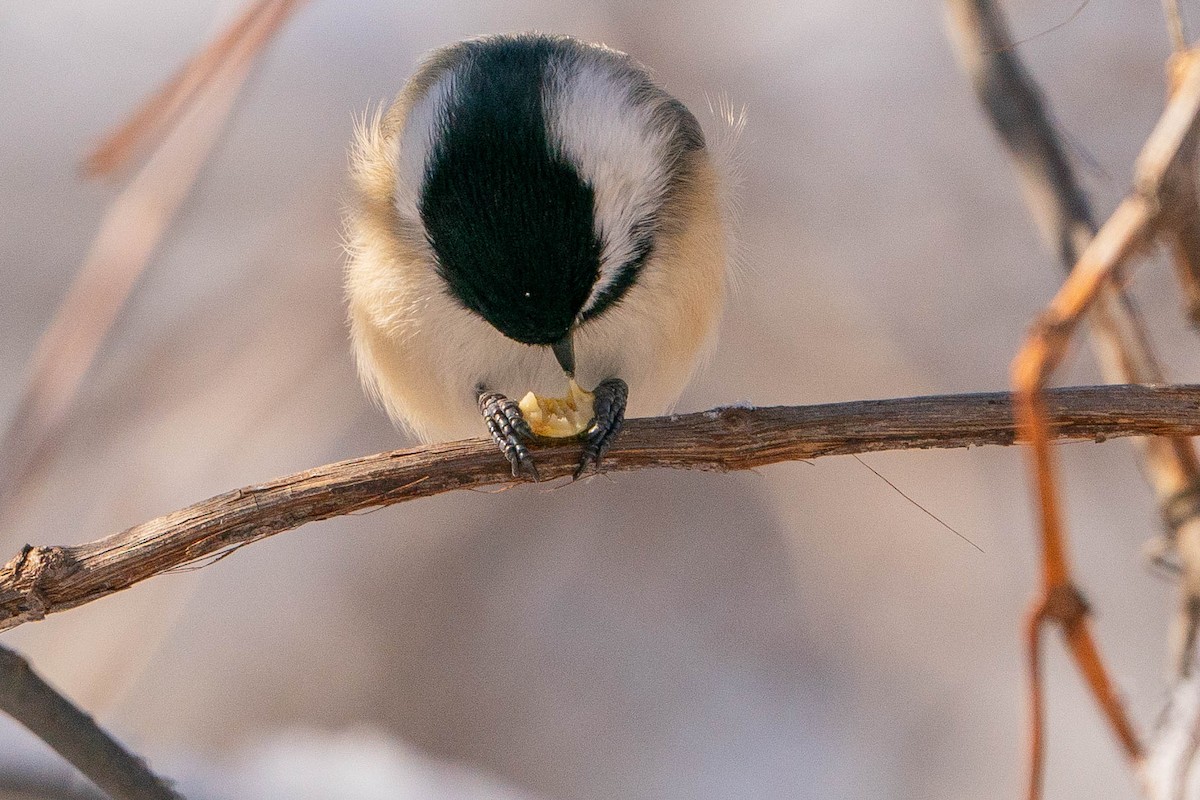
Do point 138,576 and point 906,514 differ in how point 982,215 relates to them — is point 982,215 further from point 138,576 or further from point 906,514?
point 138,576

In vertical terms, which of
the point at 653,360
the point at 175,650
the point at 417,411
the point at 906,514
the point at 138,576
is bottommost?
the point at 138,576

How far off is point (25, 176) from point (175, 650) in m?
1.10

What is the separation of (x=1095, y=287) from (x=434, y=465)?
0.63m

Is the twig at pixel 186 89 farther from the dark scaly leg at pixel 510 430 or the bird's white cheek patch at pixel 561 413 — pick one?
the bird's white cheek patch at pixel 561 413

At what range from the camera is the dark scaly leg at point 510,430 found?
1.15 meters

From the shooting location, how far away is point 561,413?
152 cm

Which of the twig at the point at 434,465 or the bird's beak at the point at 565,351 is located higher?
the bird's beak at the point at 565,351

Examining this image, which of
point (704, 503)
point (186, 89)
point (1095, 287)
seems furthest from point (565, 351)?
point (704, 503)

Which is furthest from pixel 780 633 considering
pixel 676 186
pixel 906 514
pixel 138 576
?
pixel 138 576

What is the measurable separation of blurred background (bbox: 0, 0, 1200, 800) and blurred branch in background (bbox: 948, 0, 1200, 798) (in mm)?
558

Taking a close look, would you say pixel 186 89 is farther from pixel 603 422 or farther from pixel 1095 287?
pixel 603 422

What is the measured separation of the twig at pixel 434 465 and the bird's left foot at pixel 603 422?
0.18 meters

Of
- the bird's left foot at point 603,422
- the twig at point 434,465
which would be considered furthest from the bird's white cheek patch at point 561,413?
the twig at point 434,465

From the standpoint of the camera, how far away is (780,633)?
235 cm
